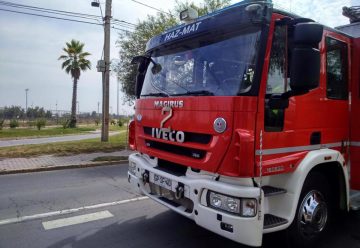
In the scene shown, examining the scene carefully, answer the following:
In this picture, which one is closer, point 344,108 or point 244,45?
point 244,45

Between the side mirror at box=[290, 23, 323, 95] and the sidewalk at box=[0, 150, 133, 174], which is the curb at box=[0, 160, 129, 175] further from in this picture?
the side mirror at box=[290, 23, 323, 95]

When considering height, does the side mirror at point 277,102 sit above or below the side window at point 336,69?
below

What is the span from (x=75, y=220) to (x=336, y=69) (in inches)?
171

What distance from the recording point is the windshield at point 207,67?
3621 millimetres

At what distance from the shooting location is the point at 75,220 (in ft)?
18.1

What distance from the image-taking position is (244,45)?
3.66m

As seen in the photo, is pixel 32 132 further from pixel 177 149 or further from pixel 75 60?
pixel 177 149

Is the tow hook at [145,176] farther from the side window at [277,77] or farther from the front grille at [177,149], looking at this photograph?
the side window at [277,77]

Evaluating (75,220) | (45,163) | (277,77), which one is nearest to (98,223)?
(75,220)

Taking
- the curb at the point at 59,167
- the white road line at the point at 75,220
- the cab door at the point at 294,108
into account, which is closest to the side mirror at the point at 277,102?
the cab door at the point at 294,108

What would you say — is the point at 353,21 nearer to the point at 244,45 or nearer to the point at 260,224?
the point at 244,45

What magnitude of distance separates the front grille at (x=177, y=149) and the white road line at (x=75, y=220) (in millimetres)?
1652

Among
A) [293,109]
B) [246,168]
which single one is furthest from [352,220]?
[246,168]

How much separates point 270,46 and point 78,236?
3.49 m
